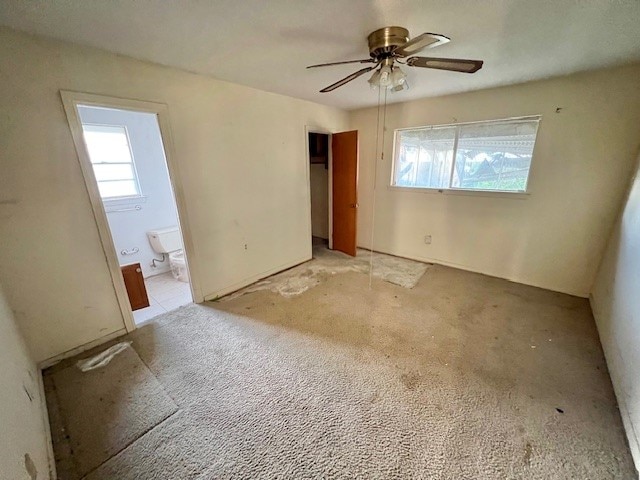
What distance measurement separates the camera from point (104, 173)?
329 centimetres

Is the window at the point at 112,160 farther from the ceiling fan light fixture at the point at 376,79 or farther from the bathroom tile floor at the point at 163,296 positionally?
the ceiling fan light fixture at the point at 376,79

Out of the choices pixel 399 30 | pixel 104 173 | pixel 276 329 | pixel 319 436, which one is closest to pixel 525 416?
pixel 319 436

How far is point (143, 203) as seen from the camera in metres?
3.54

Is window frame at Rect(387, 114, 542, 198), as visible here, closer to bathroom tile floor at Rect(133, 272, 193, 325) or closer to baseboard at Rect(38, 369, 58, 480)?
bathroom tile floor at Rect(133, 272, 193, 325)

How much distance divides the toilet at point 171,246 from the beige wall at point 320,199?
255cm

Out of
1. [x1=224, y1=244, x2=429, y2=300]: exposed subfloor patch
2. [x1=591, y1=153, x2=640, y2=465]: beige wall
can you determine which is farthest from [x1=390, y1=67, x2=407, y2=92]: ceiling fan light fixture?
[x1=224, y1=244, x2=429, y2=300]: exposed subfloor patch

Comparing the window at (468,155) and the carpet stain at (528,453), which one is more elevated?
the window at (468,155)

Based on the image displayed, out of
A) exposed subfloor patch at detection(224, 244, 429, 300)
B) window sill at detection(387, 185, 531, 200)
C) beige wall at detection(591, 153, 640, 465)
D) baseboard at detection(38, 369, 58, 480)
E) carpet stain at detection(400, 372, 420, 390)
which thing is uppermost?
window sill at detection(387, 185, 531, 200)

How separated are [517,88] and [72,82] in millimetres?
4004

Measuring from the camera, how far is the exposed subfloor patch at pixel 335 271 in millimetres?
3111

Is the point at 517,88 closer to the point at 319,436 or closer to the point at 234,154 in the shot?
the point at 234,154

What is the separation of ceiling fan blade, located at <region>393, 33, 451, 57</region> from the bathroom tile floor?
3.00m

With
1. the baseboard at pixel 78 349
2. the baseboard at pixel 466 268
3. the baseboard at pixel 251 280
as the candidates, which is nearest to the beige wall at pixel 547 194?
the baseboard at pixel 466 268

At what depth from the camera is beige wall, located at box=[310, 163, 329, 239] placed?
4796 millimetres
